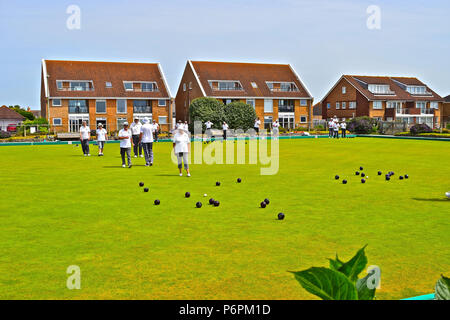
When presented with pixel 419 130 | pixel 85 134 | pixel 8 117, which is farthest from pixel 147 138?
pixel 8 117

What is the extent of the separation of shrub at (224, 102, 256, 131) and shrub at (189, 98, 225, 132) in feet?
3.25

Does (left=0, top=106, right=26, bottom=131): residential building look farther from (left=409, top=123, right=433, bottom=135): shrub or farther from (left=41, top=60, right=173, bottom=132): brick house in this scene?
(left=409, top=123, right=433, bottom=135): shrub

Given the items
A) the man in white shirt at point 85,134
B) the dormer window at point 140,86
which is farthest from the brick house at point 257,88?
the man in white shirt at point 85,134

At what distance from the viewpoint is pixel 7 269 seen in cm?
612

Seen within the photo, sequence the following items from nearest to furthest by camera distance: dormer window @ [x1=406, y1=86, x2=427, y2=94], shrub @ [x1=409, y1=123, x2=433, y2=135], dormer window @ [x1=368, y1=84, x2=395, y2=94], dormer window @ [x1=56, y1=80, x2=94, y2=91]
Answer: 1. shrub @ [x1=409, y1=123, x2=433, y2=135]
2. dormer window @ [x1=56, y1=80, x2=94, y2=91]
3. dormer window @ [x1=368, y1=84, x2=395, y2=94]
4. dormer window @ [x1=406, y1=86, x2=427, y2=94]

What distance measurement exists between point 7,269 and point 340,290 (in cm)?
578

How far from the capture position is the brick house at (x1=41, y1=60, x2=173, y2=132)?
6028cm

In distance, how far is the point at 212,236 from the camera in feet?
25.9

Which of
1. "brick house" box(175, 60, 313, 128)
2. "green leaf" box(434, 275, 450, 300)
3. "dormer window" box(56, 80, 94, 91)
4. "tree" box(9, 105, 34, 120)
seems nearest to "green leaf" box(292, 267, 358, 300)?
"green leaf" box(434, 275, 450, 300)

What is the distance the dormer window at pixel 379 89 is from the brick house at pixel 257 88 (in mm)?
12693

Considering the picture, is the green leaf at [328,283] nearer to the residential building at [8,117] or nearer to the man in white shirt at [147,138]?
the man in white shirt at [147,138]

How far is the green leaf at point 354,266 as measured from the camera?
1521 millimetres

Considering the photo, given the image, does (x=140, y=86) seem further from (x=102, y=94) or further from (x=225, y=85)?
(x=225, y=85)
